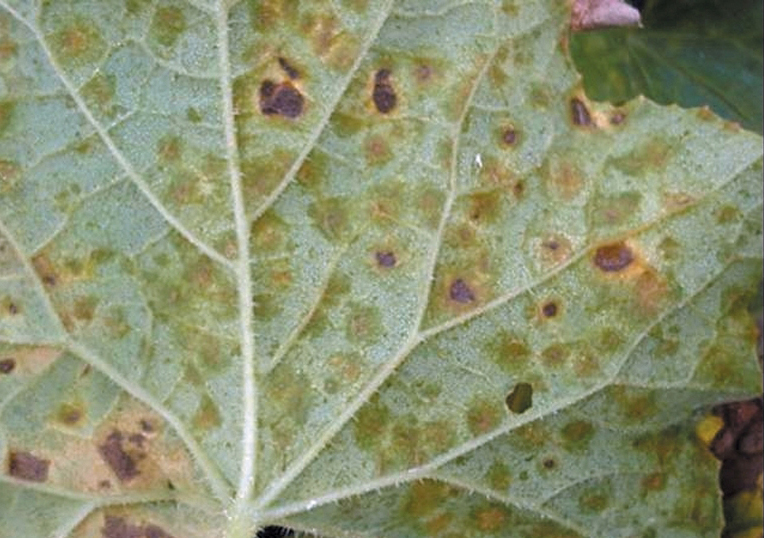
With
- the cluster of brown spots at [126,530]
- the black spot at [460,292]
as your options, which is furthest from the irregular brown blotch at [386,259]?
the cluster of brown spots at [126,530]

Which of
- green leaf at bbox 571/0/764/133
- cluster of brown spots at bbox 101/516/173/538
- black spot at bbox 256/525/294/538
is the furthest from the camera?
green leaf at bbox 571/0/764/133

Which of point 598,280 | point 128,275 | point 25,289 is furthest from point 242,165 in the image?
point 598,280

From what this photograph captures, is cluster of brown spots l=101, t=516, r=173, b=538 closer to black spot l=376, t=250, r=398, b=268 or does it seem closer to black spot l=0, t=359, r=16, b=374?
black spot l=0, t=359, r=16, b=374

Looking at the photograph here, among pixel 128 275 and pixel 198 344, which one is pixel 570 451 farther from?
pixel 128 275

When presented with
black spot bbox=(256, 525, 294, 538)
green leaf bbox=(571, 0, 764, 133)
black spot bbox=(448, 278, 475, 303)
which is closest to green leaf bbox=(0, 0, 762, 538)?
black spot bbox=(448, 278, 475, 303)

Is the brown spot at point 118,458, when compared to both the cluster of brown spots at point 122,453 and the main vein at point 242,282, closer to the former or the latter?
the cluster of brown spots at point 122,453

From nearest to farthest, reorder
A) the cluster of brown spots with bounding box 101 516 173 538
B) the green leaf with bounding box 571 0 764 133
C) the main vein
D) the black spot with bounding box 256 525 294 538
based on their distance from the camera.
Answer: the main vein < the cluster of brown spots with bounding box 101 516 173 538 < the black spot with bounding box 256 525 294 538 < the green leaf with bounding box 571 0 764 133

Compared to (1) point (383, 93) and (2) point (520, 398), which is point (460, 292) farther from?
(1) point (383, 93)
